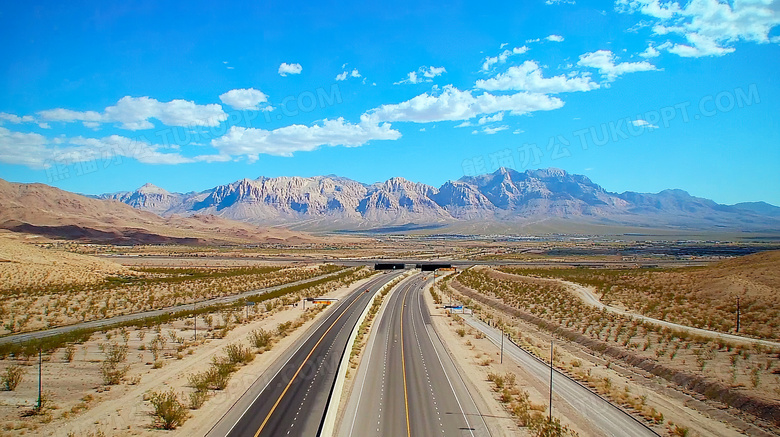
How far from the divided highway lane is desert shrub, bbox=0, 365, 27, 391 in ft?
44.3

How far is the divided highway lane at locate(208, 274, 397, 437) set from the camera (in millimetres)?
22250

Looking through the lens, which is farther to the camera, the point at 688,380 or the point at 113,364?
the point at 688,380

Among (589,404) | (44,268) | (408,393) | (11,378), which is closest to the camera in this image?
(11,378)

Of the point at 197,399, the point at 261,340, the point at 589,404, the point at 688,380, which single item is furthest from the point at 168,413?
the point at 688,380

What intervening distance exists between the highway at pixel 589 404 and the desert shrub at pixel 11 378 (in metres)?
32.9

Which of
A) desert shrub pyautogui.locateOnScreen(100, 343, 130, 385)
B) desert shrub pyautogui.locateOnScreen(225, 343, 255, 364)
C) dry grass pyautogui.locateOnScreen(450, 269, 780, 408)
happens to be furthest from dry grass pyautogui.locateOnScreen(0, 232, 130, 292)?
dry grass pyautogui.locateOnScreen(450, 269, 780, 408)

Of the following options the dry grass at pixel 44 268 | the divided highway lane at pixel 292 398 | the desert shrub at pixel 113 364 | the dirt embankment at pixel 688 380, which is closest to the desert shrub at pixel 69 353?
the desert shrub at pixel 113 364

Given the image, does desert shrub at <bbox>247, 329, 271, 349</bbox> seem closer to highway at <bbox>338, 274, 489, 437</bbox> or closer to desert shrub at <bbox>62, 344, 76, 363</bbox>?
highway at <bbox>338, 274, 489, 437</bbox>

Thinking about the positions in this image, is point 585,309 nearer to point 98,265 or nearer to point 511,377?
point 511,377

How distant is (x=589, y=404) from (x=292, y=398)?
18.4 m

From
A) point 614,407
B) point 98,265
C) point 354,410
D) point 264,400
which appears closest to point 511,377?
point 614,407

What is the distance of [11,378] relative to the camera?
26953mm

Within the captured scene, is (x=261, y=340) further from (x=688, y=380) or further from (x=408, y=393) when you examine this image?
(x=688, y=380)

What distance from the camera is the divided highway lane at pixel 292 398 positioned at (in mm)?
22250
